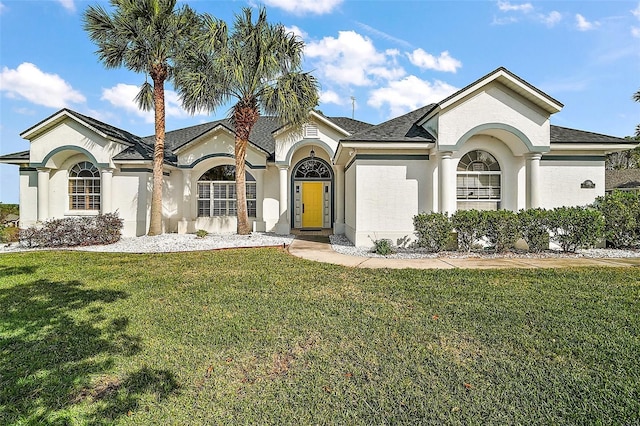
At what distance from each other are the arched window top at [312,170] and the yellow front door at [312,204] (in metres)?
0.44

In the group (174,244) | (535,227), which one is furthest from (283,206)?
(535,227)

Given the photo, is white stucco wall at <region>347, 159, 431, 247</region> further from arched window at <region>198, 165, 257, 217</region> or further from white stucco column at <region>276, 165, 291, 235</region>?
arched window at <region>198, 165, 257, 217</region>

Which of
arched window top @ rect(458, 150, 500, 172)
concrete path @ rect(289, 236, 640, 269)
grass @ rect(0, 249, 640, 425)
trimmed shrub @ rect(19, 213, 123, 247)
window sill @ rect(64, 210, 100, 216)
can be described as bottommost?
grass @ rect(0, 249, 640, 425)

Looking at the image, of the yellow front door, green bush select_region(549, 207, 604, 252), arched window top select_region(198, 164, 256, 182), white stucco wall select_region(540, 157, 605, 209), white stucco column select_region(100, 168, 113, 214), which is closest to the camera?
green bush select_region(549, 207, 604, 252)

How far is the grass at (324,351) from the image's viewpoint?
276 centimetres

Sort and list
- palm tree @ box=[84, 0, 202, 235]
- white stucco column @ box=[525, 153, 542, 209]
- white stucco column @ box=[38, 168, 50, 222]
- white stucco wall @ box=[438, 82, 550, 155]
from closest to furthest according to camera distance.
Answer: white stucco wall @ box=[438, 82, 550, 155] < white stucco column @ box=[525, 153, 542, 209] < palm tree @ box=[84, 0, 202, 235] < white stucco column @ box=[38, 168, 50, 222]

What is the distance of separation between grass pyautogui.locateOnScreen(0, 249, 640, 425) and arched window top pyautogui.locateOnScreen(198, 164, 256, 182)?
10720mm

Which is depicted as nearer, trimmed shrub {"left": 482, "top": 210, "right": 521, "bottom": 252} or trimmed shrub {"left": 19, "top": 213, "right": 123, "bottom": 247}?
trimmed shrub {"left": 482, "top": 210, "right": 521, "bottom": 252}

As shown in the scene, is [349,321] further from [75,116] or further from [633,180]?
[633,180]

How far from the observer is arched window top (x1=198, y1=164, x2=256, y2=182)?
55.6 ft

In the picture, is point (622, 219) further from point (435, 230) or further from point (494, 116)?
point (435, 230)

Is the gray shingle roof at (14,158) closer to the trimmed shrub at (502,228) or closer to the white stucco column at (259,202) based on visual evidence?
the white stucco column at (259,202)

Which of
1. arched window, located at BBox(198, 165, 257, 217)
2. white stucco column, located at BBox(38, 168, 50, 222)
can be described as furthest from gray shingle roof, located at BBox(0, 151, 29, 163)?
arched window, located at BBox(198, 165, 257, 217)

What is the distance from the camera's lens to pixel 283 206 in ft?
52.5
